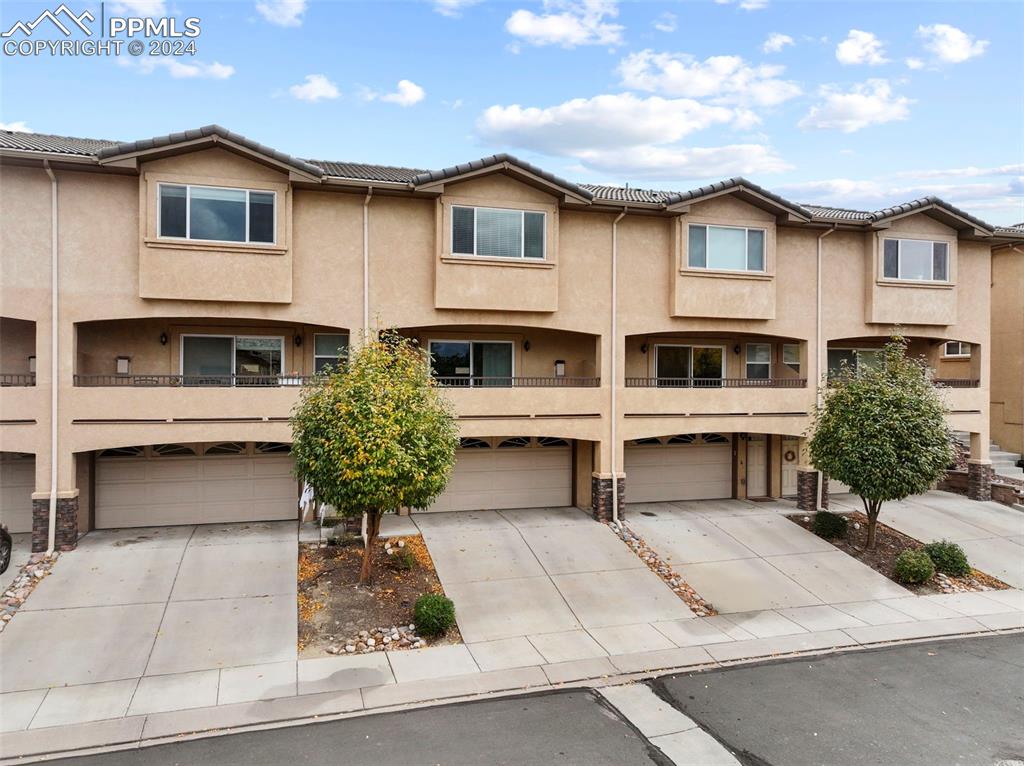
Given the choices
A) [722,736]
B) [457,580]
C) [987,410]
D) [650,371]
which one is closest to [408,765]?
[722,736]

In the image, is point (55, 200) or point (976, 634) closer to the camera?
point (976, 634)

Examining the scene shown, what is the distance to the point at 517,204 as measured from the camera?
1544cm

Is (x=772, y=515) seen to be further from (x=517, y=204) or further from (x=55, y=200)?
(x=55, y=200)

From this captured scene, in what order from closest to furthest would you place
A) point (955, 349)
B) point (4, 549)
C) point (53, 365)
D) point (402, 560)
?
point (4, 549)
point (402, 560)
point (53, 365)
point (955, 349)

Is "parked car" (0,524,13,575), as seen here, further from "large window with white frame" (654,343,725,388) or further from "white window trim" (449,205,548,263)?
"large window with white frame" (654,343,725,388)

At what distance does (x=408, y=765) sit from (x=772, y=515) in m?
13.0

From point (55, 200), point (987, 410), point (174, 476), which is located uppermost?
point (55, 200)

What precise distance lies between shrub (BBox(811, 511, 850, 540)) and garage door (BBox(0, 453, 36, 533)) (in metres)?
18.5

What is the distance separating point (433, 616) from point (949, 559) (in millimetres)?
11465

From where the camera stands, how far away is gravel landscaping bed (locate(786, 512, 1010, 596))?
13.4m

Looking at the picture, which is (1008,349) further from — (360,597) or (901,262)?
(360,597)

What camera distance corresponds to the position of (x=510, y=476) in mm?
17469

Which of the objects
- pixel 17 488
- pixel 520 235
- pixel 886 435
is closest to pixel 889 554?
pixel 886 435

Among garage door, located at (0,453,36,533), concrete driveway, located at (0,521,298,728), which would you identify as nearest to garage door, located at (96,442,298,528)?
concrete driveway, located at (0,521,298,728)
